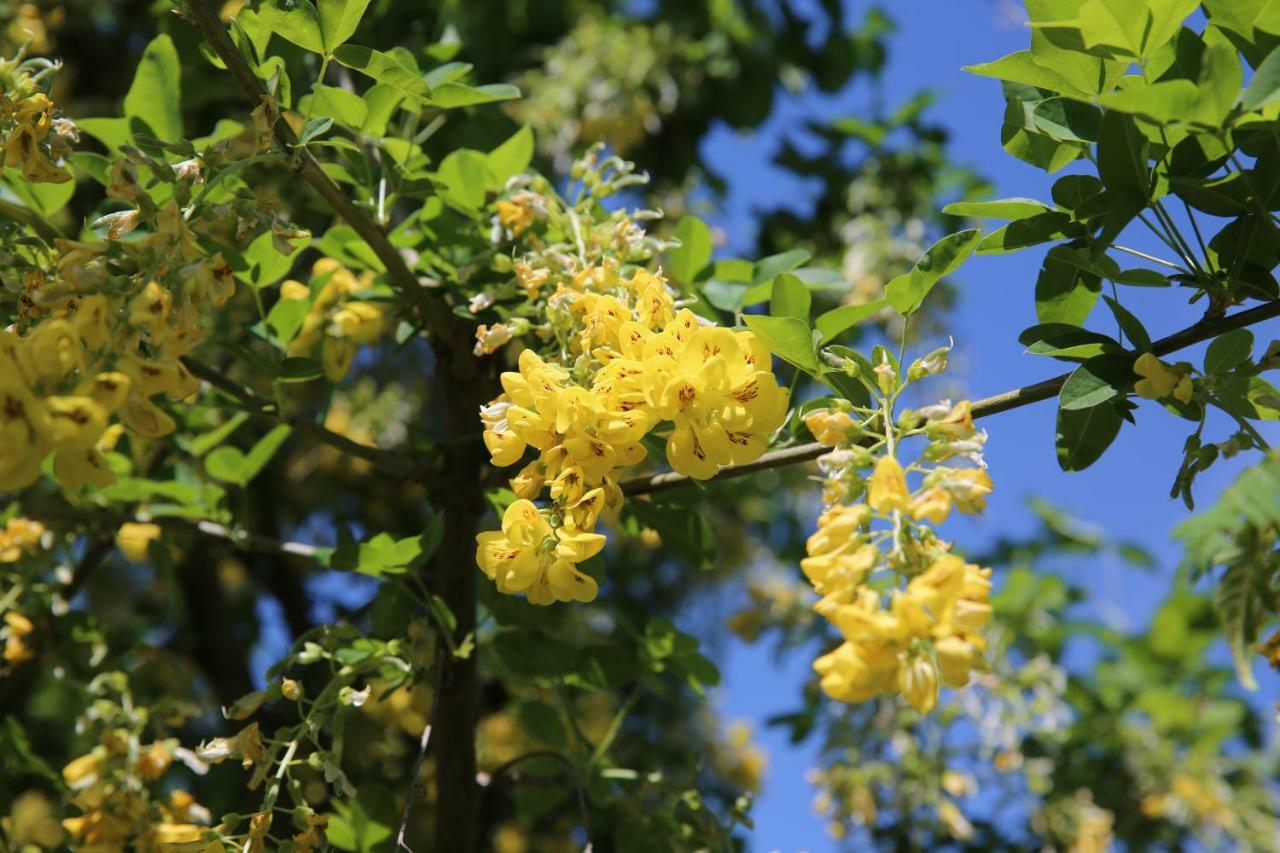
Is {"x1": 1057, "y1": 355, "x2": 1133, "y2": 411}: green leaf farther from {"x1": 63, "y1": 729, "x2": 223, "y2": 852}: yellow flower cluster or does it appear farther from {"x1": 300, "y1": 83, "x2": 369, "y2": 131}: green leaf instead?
{"x1": 63, "y1": 729, "x2": 223, "y2": 852}: yellow flower cluster

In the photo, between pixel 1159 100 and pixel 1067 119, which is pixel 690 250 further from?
pixel 1159 100

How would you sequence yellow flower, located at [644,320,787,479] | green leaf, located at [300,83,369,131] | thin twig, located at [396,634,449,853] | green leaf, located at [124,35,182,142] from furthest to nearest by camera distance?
green leaf, located at [124,35,182,142], green leaf, located at [300,83,369,131], thin twig, located at [396,634,449,853], yellow flower, located at [644,320,787,479]

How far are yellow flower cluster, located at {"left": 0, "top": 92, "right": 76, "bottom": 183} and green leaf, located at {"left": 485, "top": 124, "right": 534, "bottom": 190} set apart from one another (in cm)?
56

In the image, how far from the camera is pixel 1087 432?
4.20 feet

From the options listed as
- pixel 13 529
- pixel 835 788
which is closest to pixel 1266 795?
pixel 835 788

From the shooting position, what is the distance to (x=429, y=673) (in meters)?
1.73

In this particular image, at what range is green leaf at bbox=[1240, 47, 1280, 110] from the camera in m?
1.03

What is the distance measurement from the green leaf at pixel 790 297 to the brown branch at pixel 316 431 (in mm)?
573

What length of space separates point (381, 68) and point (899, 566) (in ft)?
2.58

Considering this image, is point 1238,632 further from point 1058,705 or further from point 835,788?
point 1058,705

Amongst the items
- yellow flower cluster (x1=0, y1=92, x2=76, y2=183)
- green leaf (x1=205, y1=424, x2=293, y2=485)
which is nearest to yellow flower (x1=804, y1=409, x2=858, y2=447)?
yellow flower cluster (x1=0, y1=92, x2=76, y2=183)

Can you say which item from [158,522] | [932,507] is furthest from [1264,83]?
[158,522]

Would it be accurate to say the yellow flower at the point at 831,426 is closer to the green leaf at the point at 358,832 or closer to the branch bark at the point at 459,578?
the branch bark at the point at 459,578

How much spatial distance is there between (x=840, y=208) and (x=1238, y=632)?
124 inches
